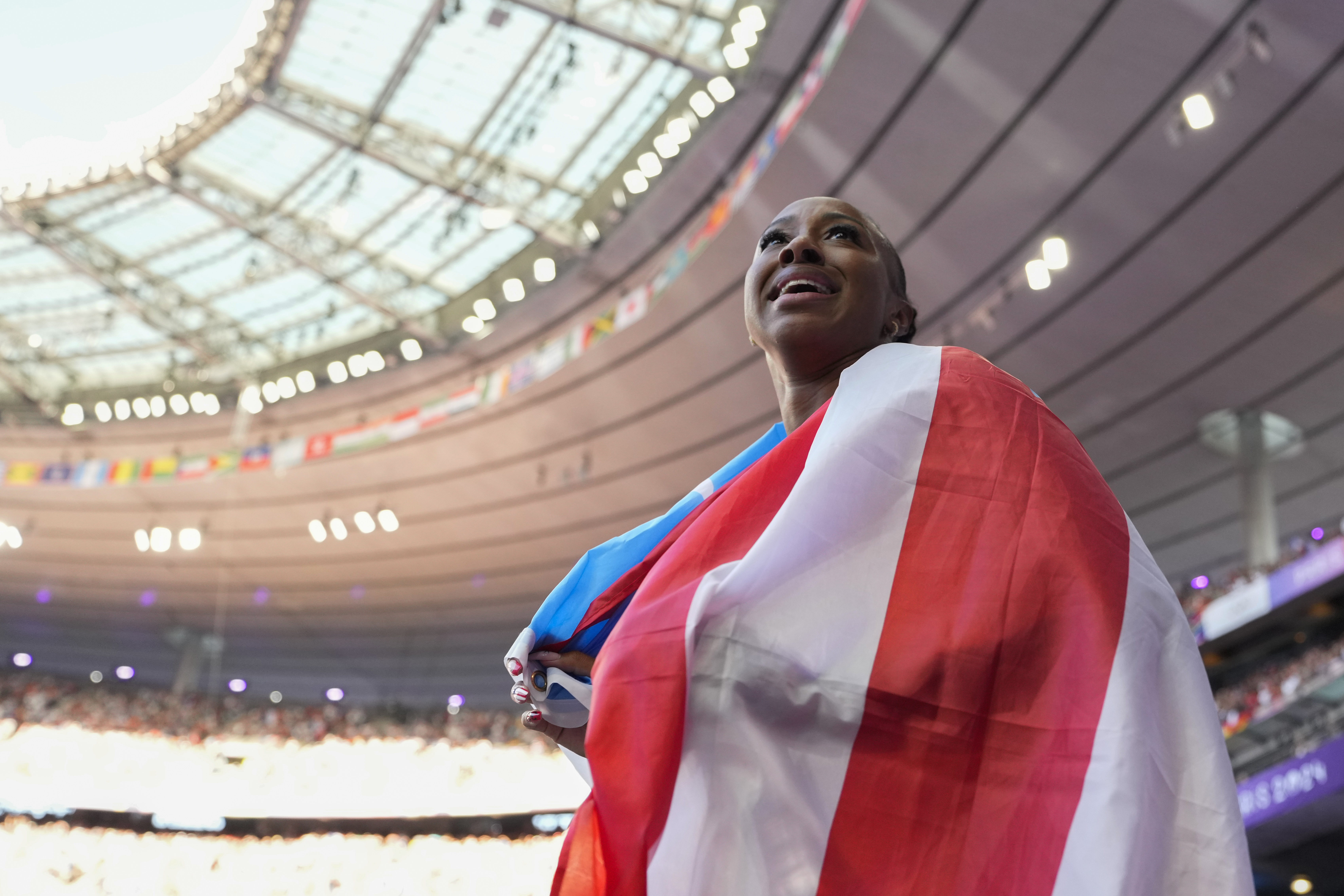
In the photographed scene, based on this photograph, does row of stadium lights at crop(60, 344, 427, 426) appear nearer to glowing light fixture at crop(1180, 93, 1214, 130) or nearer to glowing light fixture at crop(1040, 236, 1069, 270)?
glowing light fixture at crop(1040, 236, 1069, 270)

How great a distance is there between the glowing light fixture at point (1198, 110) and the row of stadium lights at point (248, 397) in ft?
31.0

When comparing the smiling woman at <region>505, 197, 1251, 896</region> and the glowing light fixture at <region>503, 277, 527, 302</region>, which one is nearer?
the smiling woman at <region>505, 197, 1251, 896</region>

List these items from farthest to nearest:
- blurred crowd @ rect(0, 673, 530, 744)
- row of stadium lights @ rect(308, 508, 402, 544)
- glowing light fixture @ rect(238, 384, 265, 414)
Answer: blurred crowd @ rect(0, 673, 530, 744)
row of stadium lights @ rect(308, 508, 402, 544)
glowing light fixture @ rect(238, 384, 265, 414)

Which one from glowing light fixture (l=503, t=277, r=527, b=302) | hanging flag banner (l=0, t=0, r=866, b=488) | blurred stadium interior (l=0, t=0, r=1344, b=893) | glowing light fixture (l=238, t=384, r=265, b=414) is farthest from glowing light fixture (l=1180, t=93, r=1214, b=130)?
glowing light fixture (l=238, t=384, r=265, b=414)

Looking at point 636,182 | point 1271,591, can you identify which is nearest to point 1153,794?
point 636,182

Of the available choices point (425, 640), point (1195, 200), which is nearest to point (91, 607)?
point (425, 640)

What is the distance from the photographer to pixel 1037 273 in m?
8.93

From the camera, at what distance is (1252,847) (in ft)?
33.4

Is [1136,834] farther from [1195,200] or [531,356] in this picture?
[531,356]

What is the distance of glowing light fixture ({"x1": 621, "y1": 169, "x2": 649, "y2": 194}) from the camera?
1045 centimetres

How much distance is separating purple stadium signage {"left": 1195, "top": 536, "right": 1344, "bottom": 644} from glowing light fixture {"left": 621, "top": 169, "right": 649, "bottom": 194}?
21.5 ft

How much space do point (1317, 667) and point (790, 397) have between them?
10175 mm

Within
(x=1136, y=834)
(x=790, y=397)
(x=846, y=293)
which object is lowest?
(x=1136, y=834)

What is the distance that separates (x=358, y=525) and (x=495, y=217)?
8220mm
